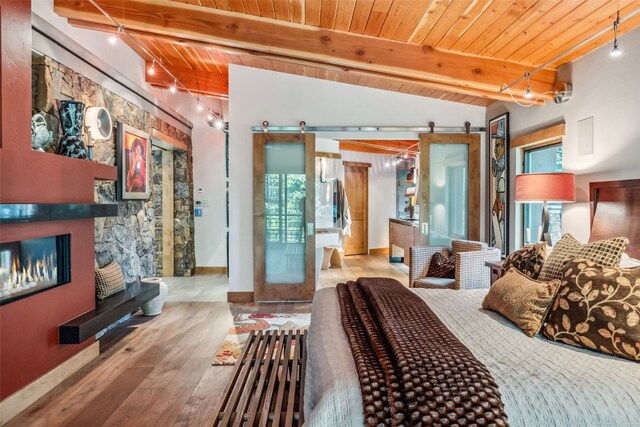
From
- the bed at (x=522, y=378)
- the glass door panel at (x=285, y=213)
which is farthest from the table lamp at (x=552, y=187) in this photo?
the glass door panel at (x=285, y=213)

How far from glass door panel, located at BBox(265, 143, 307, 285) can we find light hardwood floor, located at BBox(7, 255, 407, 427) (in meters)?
0.92

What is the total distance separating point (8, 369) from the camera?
222 centimetres

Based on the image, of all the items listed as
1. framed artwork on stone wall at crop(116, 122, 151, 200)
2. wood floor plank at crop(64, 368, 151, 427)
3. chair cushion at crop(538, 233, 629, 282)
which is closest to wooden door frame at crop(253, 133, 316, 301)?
framed artwork on stone wall at crop(116, 122, 151, 200)

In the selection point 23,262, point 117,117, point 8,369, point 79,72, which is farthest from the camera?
Result: point 117,117

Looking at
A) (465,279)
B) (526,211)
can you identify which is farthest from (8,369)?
(526,211)

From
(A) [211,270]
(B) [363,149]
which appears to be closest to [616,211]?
(A) [211,270]

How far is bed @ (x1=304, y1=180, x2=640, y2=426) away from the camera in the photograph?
116 cm

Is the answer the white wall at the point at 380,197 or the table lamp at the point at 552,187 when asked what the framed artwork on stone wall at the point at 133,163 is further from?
the white wall at the point at 380,197

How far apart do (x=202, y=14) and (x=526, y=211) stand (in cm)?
399

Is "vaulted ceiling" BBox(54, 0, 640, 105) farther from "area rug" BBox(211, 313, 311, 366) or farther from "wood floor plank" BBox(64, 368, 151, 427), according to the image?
"wood floor plank" BBox(64, 368, 151, 427)

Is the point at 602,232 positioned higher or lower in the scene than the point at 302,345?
higher

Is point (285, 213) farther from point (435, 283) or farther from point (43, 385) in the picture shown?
point (43, 385)

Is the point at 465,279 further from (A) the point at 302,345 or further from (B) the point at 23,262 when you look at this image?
(B) the point at 23,262

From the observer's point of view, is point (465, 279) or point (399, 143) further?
point (399, 143)
